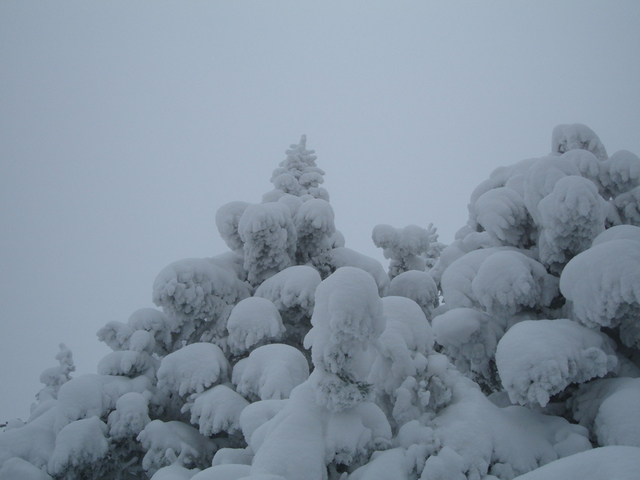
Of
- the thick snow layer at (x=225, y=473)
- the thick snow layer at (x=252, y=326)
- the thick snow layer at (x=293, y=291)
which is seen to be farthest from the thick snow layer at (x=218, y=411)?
the thick snow layer at (x=225, y=473)

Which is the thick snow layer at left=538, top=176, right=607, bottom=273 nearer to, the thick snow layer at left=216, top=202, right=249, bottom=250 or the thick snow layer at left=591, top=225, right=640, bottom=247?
the thick snow layer at left=591, top=225, right=640, bottom=247

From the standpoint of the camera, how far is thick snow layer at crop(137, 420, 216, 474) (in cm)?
544

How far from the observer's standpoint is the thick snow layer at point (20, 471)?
15.7 ft

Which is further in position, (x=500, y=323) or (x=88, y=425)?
(x=88, y=425)

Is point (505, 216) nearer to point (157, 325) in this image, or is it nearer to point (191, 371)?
point (191, 371)

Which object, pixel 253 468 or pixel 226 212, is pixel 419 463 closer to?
pixel 253 468

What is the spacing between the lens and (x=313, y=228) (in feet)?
28.2

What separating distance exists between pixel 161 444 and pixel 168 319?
2616 millimetres

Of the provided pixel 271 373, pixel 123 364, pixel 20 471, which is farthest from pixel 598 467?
pixel 123 364

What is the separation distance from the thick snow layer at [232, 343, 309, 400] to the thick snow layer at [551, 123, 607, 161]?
5.69 m

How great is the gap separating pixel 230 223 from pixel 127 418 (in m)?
4.05

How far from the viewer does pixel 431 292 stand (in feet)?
28.0

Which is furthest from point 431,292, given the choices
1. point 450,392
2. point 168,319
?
point 168,319

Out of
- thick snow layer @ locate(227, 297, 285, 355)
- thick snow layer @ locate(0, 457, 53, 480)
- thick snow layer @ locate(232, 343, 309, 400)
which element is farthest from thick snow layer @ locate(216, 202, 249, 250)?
thick snow layer @ locate(0, 457, 53, 480)
